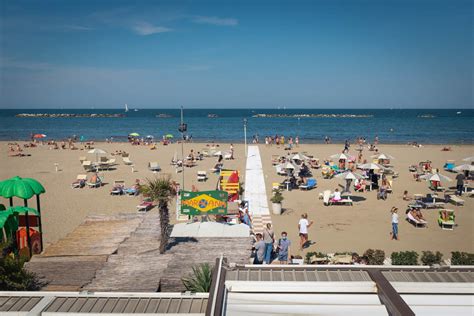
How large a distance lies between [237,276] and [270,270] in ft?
1.57

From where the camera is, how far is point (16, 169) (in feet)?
78.0

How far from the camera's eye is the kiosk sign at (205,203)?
10.4m

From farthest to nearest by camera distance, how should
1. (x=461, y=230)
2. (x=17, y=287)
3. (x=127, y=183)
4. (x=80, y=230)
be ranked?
(x=127, y=183) → (x=461, y=230) → (x=80, y=230) → (x=17, y=287)

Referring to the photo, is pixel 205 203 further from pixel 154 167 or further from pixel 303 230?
pixel 154 167

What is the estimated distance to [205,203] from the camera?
10492 mm

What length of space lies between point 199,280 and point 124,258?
Result: 6.16 ft

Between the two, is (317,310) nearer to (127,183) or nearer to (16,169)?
(127,183)

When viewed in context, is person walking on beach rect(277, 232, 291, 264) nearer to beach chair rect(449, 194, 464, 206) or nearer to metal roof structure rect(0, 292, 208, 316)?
metal roof structure rect(0, 292, 208, 316)

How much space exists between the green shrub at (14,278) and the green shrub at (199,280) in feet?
8.09

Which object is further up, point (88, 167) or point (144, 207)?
point (88, 167)

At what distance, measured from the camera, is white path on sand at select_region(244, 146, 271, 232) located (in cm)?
1301

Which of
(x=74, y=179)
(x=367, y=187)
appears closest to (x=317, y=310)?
(x=367, y=187)

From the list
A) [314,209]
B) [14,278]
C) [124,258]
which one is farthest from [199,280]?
[314,209]

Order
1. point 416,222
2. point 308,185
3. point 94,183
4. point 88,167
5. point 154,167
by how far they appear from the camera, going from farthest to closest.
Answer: point 88,167, point 154,167, point 94,183, point 308,185, point 416,222
